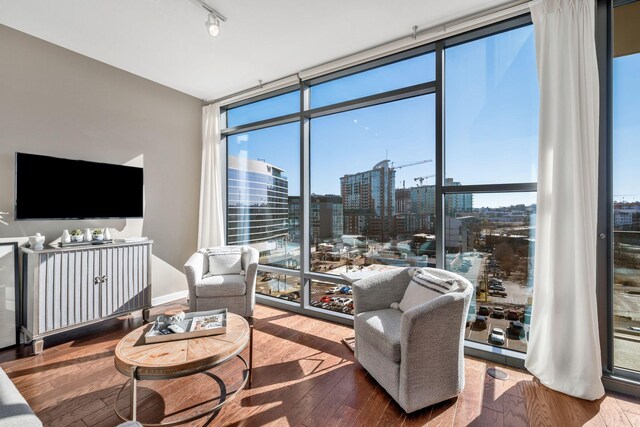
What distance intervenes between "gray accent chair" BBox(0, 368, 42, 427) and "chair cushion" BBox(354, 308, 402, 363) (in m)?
1.63

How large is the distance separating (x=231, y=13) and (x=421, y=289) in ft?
8.91

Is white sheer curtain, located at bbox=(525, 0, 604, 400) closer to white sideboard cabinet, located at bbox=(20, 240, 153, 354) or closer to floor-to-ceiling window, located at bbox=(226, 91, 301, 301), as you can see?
floor-to-ceiling window, located at bbox=(226, 91, 301, 301)

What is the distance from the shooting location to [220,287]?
310 centimetres

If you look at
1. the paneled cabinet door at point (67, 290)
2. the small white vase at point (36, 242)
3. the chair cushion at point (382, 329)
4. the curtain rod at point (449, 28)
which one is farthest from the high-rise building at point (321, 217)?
the small white vase at point (36, 242)

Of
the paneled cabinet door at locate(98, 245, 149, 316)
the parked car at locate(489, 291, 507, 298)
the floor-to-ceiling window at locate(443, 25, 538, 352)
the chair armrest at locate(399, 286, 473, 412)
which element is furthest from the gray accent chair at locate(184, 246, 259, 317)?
the parked car at locate(489, 291, 507, 298)

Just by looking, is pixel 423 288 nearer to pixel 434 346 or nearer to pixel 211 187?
pixel 434 346

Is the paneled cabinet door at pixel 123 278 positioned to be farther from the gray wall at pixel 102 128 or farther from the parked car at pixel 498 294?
the parked car at pixel 498 294

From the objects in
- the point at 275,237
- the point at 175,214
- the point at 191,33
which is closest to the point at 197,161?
the point at 175,214

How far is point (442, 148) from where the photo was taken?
8.79ft

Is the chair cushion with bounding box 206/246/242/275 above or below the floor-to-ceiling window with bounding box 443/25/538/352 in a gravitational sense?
below

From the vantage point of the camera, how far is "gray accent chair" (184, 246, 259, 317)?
121 inches

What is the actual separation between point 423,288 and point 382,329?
0.46m

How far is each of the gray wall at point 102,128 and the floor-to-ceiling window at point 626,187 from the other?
4.54 meters

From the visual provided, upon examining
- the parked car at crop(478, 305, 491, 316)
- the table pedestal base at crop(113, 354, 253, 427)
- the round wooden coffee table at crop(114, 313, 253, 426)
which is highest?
the round wooden coffee table at crop(114, 313, 253, 426)
